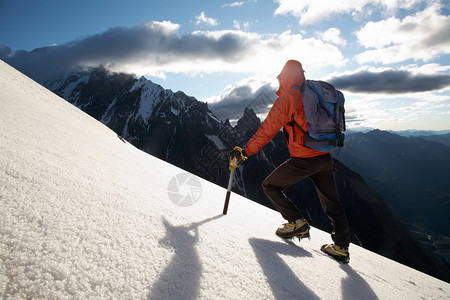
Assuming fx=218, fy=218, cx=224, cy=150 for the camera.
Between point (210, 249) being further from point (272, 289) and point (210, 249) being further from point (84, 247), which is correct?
point (84, 247)

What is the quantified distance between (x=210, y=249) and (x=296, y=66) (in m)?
2.88

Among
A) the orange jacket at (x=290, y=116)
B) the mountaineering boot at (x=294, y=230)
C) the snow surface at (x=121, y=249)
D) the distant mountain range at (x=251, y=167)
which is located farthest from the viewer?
the distant mountain range at (x=251, y=167)

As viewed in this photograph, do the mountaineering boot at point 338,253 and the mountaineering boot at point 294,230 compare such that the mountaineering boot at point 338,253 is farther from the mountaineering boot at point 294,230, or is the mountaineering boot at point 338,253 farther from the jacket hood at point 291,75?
the jacket hood at point 291,75

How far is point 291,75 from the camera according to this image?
3332mm

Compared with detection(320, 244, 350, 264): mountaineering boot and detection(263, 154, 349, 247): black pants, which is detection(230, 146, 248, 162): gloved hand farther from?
detection(320, 244, 350, 264): mountaineering boot

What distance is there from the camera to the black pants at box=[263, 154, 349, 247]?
3.11 metres

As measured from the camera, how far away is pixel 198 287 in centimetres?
138

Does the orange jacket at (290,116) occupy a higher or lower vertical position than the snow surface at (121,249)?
higher

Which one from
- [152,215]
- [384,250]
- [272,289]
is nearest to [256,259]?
[272,289]

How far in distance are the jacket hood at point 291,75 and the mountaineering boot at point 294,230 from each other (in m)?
2.08

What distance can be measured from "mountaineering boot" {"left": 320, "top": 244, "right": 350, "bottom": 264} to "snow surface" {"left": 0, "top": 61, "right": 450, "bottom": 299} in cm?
19

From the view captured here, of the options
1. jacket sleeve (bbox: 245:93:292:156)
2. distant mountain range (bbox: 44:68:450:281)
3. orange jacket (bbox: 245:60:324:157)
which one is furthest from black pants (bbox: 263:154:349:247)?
distant mountain range (bbox: 44:68:450:281)

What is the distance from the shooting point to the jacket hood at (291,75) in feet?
10.8

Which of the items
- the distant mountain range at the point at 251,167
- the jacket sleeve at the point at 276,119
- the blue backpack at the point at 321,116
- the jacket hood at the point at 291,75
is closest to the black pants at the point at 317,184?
the blue backpack at the point at 321,116
